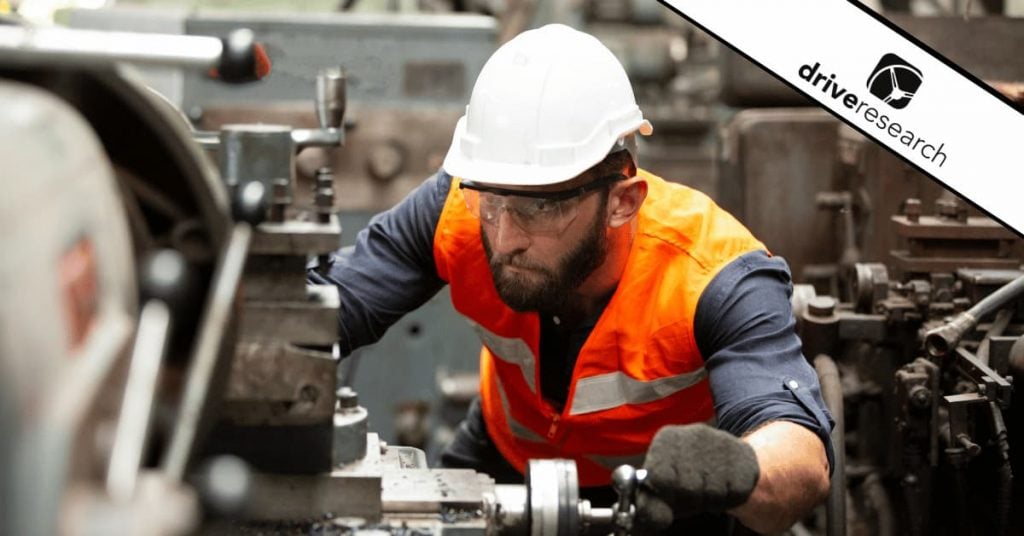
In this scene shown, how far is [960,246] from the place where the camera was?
2812mm

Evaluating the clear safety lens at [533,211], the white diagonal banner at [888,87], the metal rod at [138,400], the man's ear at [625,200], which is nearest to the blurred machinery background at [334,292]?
the metal rod at [138,400]

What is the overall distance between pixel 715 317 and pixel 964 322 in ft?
1.67

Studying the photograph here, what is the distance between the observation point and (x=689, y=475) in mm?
1703

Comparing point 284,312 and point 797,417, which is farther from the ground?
point 284,312

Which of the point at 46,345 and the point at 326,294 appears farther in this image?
the point at 326,294

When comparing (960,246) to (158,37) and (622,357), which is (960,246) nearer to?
(622,357)

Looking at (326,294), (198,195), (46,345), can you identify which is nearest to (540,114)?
(326,294)

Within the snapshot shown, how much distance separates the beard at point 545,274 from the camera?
2.25 m

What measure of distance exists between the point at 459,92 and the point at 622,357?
6.51ft

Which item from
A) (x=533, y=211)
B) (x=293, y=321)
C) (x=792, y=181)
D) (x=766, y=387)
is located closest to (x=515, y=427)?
(x=533, y=211)

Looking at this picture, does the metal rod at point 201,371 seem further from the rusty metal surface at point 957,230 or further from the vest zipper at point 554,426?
the rusty metal surface at point 957,230

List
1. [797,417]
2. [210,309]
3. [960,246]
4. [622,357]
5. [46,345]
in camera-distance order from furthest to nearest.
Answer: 1. [960,246]
2. [622,357]
3. [797,417]
4. [210,309]
5. [46,345]

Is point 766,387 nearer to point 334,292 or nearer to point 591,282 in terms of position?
point 591,282

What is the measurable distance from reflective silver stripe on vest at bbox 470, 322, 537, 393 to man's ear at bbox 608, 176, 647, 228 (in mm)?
290
